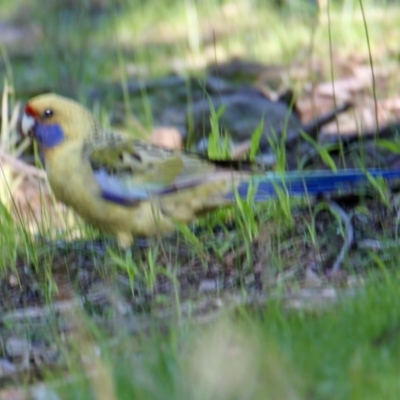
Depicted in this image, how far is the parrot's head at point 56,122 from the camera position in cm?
427

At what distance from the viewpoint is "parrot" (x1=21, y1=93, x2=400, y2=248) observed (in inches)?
154

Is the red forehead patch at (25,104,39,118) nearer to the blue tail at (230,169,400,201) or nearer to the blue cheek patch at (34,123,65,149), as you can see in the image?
the blue cheek patch at (34,123,65,149)

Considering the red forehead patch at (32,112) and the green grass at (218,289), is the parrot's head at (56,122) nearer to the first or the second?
the red forehead patch at (32,112)

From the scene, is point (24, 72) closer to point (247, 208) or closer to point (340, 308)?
point (247, 208)

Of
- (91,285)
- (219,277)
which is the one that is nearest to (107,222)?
(91,285)

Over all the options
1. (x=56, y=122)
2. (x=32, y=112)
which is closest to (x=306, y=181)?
(x=56, y=122)

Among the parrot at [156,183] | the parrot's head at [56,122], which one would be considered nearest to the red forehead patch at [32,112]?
the parrot's head at [56,122]

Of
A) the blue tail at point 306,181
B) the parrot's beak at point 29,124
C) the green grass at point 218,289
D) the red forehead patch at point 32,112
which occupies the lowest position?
the green grass at point 218,289

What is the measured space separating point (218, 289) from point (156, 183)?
592 millimetres

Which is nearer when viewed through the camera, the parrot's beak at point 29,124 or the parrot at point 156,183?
the parrot at point 156,183

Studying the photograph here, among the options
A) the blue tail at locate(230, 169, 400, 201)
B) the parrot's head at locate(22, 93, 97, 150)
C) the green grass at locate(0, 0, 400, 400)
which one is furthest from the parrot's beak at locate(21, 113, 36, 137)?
the blue tail at locate(230, 169, 400, 201)

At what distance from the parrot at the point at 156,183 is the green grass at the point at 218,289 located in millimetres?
80

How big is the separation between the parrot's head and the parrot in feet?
0.48

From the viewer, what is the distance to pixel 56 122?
4301mm
